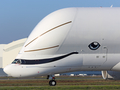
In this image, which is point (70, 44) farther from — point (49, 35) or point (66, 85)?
point (66, 85)

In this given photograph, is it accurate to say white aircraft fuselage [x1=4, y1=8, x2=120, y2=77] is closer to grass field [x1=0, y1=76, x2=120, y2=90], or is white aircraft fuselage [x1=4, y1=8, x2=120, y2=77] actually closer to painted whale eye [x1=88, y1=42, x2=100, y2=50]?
painted whale eye [x1=88, y1=42, x2=100, y2=50]

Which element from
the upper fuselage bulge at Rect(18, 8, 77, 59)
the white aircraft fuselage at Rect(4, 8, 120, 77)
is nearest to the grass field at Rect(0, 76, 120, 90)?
the white aircraft fuselage at Rect(4, 8, 120, 77)

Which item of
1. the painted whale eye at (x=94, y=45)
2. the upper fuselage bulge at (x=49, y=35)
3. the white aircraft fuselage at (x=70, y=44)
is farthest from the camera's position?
the painted whale eye at (x=94, y=45)

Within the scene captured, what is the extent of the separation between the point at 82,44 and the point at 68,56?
192cm

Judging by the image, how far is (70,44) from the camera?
2697cm

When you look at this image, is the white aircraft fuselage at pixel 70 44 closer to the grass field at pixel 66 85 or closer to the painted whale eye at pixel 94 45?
the painted whale eye at pixel 94 45

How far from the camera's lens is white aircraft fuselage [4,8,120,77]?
88.0ft

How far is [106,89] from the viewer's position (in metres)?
26.9

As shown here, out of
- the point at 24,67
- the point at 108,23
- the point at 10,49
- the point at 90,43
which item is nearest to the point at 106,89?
the point at 90,43

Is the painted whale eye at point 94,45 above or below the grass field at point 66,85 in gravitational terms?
above

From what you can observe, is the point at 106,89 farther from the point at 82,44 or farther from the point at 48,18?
the point at 48,18

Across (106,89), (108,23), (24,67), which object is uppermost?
(108,23)

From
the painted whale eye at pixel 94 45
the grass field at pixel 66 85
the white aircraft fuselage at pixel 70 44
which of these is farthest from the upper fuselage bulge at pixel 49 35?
the grass field at pixel 66 85

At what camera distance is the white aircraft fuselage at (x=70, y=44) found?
2683cm
